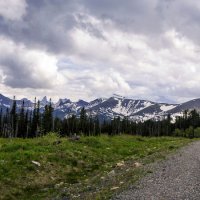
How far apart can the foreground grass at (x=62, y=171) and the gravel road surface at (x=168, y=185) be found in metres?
0.99

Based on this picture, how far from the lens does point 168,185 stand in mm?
19609

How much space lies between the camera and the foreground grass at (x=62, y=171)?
21592 mm

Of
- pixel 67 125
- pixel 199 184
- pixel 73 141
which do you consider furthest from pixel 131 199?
pixel 67 125

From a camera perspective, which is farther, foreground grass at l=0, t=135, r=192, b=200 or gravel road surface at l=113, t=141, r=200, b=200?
foreground grass at l=0, t=135, r=192, b=200

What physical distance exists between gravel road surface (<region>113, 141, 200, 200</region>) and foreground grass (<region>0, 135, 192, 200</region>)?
3.25 ft

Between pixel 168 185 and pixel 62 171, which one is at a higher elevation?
pixel 168 185

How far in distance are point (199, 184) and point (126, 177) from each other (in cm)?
474

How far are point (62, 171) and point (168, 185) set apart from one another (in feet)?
37.2

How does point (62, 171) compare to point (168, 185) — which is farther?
point (62, 171)

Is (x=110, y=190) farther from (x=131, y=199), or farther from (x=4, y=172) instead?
(x=4, y=172)

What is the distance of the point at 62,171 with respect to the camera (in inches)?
1129

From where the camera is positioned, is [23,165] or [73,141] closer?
[23,165]

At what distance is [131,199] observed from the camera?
16609 millimetres

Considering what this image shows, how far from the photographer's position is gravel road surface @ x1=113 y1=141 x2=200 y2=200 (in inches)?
671
